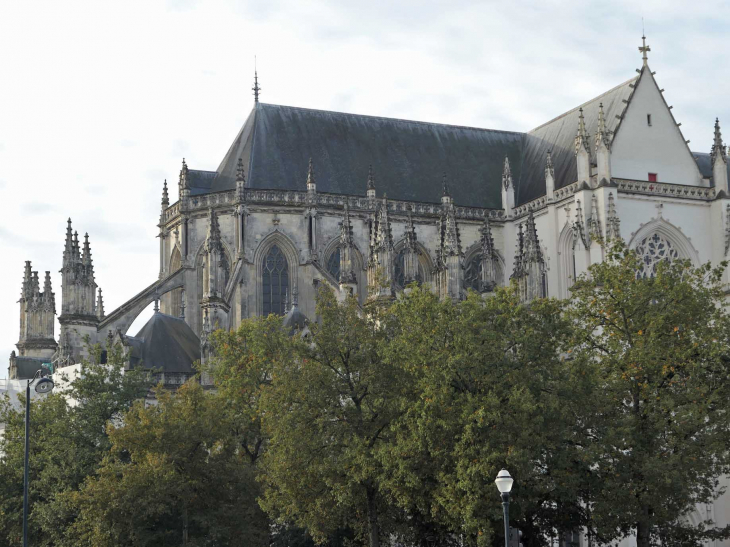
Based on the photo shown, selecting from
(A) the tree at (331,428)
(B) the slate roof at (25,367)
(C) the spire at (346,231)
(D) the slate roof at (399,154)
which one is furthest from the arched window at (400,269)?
(A) the tree at (331,428)

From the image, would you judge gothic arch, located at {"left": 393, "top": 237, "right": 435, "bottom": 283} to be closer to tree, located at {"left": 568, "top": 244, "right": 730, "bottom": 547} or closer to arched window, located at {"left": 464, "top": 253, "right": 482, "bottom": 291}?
arched window, located at {"left": 464, "top": 253, "right": 482, "bottom": 291}

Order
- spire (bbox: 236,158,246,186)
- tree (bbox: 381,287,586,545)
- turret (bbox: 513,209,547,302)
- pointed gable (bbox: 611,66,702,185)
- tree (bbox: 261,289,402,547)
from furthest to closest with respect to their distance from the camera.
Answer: spire (bbox: 236,158,246,186), pointed gable (bbox: 611,66,702,185), turret (bbox: 513,209,547,302), tree (bbox: 261,289,402,547), tree (bbox: 381,287,586,545)

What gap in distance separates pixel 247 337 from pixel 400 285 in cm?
1449

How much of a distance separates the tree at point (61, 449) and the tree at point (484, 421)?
1086 centimetres

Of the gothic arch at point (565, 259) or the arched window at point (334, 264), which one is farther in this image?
the arched window at point (334, 264)

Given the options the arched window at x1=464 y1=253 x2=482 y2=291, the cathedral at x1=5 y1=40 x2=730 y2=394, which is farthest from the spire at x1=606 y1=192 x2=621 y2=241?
the arched window at x1=464 y1=253 x2=482 y2=291

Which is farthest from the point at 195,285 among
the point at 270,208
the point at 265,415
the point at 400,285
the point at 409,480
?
the point at 409,480

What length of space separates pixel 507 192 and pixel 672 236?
9565 mm

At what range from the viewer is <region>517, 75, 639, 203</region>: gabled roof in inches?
2202

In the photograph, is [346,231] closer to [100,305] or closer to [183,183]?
[183,183]

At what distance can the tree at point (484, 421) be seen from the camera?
29.6 m

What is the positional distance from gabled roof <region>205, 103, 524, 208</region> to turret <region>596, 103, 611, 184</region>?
883cm

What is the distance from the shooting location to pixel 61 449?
1476 inches

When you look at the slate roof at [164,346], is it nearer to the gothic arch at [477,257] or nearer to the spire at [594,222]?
the gothic arch at [477,257]
